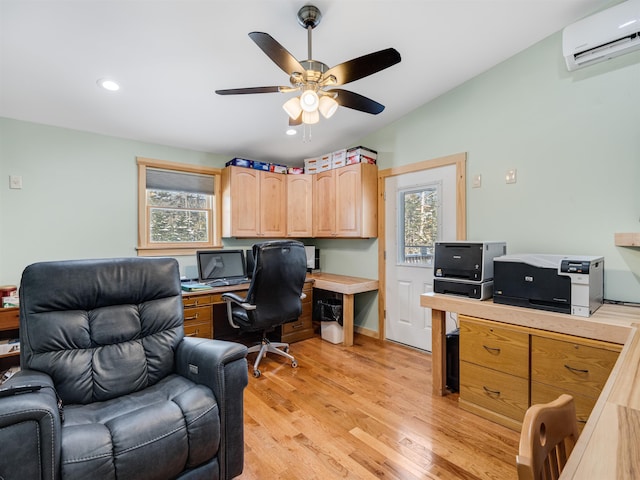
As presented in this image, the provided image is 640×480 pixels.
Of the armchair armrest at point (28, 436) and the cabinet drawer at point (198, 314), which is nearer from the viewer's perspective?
the armchair armrest at point (28, 436)

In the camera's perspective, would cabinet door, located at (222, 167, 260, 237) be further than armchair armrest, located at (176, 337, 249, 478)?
Yes

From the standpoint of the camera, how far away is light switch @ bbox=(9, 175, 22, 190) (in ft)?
8.84

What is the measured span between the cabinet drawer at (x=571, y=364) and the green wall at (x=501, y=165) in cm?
71

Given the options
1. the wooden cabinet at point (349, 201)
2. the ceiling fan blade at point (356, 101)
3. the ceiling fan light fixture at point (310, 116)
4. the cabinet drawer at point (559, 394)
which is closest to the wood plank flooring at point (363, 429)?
the cabinet drawer at point (559, 394)

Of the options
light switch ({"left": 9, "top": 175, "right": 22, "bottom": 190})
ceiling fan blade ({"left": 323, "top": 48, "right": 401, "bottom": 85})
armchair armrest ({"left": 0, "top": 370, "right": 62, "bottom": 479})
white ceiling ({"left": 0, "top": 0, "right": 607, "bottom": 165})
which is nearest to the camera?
armchair armrest ({"left": 0, "top": 370, "right": 62, "bottom": 479})

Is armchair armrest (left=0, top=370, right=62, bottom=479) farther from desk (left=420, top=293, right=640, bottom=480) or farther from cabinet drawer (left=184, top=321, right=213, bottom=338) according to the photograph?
cabinet drawer (left=184, top=321, right=213, bottom=338)

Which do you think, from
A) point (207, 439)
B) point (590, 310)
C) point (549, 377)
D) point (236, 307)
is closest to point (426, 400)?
point (549, 377)

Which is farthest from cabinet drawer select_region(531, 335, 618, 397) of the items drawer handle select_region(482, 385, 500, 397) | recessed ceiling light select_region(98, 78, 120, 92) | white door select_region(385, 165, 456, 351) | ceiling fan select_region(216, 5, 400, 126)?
recessed ceiling light select_region(98, 78, 120, 92)

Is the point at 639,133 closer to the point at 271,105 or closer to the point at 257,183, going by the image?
the point at 271,105

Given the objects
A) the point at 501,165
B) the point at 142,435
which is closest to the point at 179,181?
the point at 142,435

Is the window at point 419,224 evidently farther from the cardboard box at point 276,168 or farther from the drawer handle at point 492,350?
the cardboard box at point 276,168

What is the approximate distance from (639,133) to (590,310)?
1.26 m

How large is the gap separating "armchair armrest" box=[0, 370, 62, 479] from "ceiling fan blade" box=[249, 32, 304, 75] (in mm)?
1771

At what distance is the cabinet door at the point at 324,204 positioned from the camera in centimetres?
395
